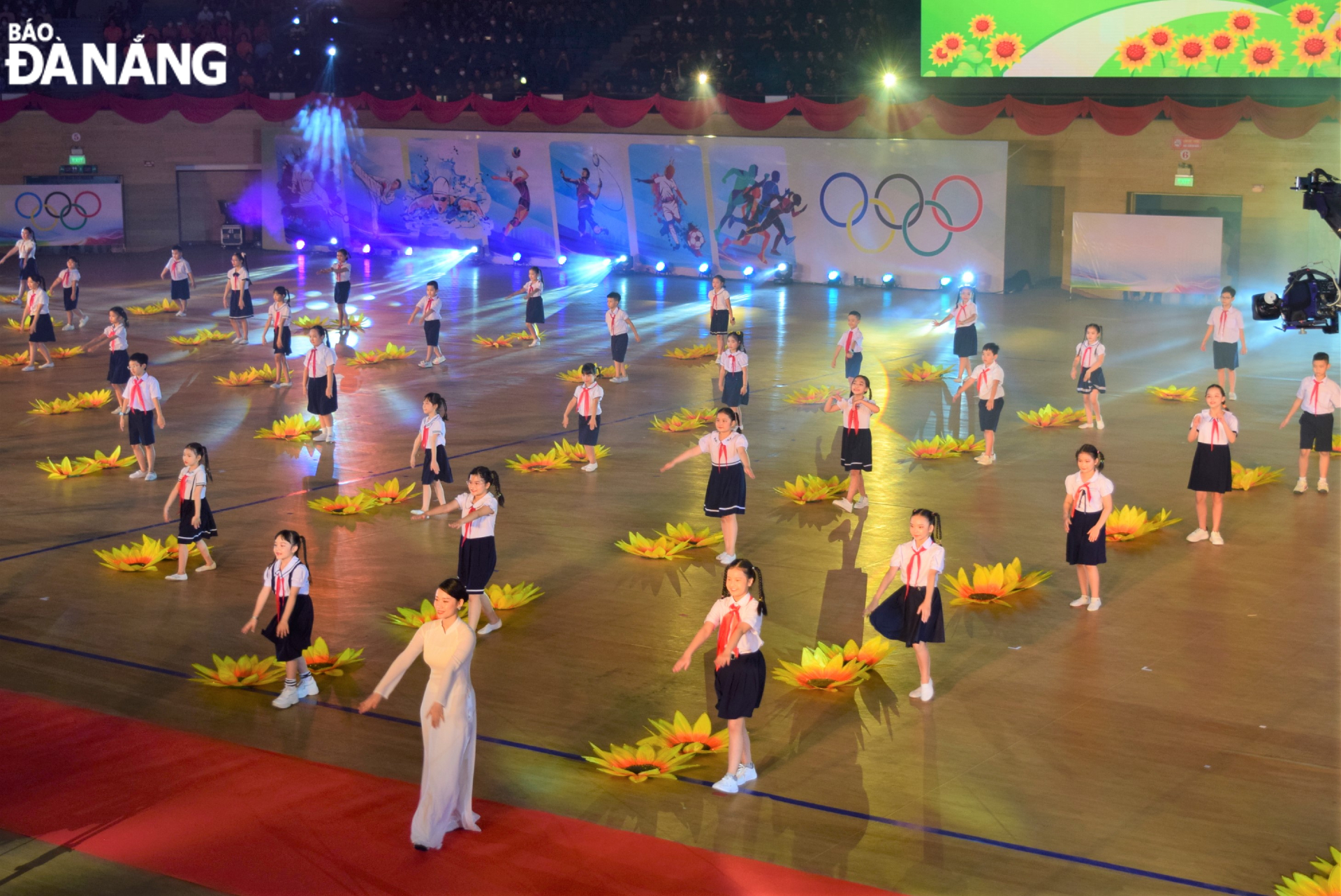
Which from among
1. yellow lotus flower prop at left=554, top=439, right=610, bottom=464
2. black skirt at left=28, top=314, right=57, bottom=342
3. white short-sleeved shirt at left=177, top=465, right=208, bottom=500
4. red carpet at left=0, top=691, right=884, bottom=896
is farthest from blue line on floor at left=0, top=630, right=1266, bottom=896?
black skirt at left=28, top=314, right=57, bottom=342

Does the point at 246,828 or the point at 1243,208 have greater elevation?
the point at 1243,208

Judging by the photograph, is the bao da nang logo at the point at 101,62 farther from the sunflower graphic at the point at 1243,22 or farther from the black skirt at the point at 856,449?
the black skirt at the point at 856,449

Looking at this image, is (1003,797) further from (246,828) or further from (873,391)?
(873,391)

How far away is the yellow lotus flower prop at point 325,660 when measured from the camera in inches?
409

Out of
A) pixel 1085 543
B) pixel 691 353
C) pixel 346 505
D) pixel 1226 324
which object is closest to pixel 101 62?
pixel 691 353

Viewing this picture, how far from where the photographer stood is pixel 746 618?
839 cm

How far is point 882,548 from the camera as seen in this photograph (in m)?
13.6

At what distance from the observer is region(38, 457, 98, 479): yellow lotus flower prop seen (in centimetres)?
1652

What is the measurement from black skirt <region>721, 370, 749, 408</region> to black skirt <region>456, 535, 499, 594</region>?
7485 millimetres

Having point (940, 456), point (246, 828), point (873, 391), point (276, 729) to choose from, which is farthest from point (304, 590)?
point (873, 391)

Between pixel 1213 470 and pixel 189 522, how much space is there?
10263 mm

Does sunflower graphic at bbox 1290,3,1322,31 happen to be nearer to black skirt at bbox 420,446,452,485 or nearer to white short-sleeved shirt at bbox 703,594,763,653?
black skirt at bbox 420,446,452,485

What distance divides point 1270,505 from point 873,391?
25.5ft

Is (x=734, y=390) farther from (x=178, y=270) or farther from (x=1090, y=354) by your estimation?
(x=178, y=270)
